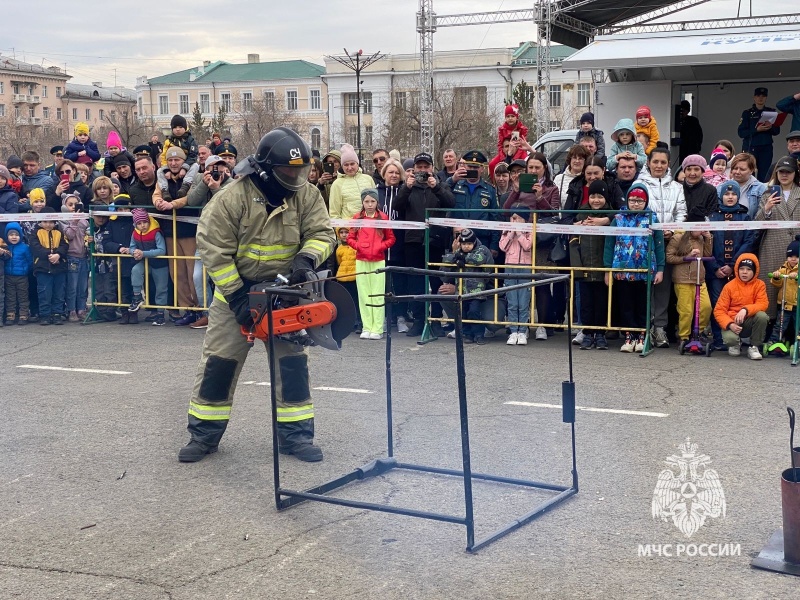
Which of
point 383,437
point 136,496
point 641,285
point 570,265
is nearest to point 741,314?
point 641,285

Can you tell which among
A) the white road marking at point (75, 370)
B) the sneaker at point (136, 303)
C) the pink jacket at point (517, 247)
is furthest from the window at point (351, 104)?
the white road marking at point (75, 370)

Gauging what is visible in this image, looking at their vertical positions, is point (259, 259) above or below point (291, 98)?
below

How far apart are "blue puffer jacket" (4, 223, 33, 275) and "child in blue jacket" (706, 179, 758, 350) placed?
8.23 metres

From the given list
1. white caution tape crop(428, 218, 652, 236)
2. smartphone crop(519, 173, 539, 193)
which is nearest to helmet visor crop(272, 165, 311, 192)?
white caution tape crop(428, 218, 652, 236)

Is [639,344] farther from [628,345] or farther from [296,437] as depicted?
[296,437]

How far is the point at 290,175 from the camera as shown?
20.7 ft

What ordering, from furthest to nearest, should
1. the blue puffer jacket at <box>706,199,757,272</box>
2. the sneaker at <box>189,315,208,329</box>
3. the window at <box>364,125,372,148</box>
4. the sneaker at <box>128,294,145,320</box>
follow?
the window at <box>364,125,372,148</box>
the sneaker at <box>128,294,145,320</box>
the sneaker at <box>189,315,208,329</box>
the blue puffer jacket at <box>706,199,757,272</box>

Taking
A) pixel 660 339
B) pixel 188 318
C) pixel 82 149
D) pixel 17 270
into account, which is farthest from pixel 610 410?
pixel 82 149

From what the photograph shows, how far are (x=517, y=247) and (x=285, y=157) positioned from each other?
4.95 m

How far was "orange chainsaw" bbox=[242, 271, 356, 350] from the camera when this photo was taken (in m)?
5.87

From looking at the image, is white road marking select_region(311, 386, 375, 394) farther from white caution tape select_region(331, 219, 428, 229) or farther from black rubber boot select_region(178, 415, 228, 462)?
white caution tape select_region(331, 219, 428, 229)

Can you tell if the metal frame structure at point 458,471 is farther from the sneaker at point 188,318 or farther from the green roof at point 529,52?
the green roof at point 529,52

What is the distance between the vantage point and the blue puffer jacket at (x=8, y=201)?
41.9 ft

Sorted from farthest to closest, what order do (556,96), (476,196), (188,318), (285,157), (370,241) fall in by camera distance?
(556,96) < (188,318) < (476,196) < (370,241) < (285,157)
